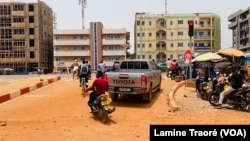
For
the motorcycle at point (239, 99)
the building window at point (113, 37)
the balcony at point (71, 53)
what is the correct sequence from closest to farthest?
1. the motorcycle at point (239, 99)
2. the building window at point (113, 37)
3. the balcony at point (71, 53)

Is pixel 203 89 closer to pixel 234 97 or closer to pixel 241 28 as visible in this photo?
pixel 234 97

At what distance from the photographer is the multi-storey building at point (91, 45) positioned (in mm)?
73625

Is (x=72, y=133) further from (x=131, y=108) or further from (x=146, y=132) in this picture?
(x=131, y=108)

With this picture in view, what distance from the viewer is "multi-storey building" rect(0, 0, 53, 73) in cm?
7425

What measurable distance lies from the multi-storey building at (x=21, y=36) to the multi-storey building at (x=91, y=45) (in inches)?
170

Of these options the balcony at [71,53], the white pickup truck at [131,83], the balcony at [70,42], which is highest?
the balcony at [70,42]

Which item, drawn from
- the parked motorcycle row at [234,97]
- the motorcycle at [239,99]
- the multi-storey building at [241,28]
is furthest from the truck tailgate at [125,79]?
the multi-storey building at [241,28]

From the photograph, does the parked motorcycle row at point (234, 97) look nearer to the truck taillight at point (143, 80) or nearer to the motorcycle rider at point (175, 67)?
the truck taillight at point (143, 80)

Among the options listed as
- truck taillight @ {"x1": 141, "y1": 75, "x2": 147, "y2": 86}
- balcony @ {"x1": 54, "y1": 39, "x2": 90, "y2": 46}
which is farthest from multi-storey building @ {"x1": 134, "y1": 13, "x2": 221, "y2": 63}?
truck taillight @ {"x1": 141, "y1": 75, "x2": 147, "y2": 86}

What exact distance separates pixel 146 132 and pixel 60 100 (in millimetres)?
6711

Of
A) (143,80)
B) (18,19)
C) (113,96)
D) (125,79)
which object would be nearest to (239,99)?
(143,80)

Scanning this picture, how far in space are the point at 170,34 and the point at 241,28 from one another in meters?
18.8

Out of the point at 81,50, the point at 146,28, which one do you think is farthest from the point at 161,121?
the point at 146,28

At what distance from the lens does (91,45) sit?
74.0m
